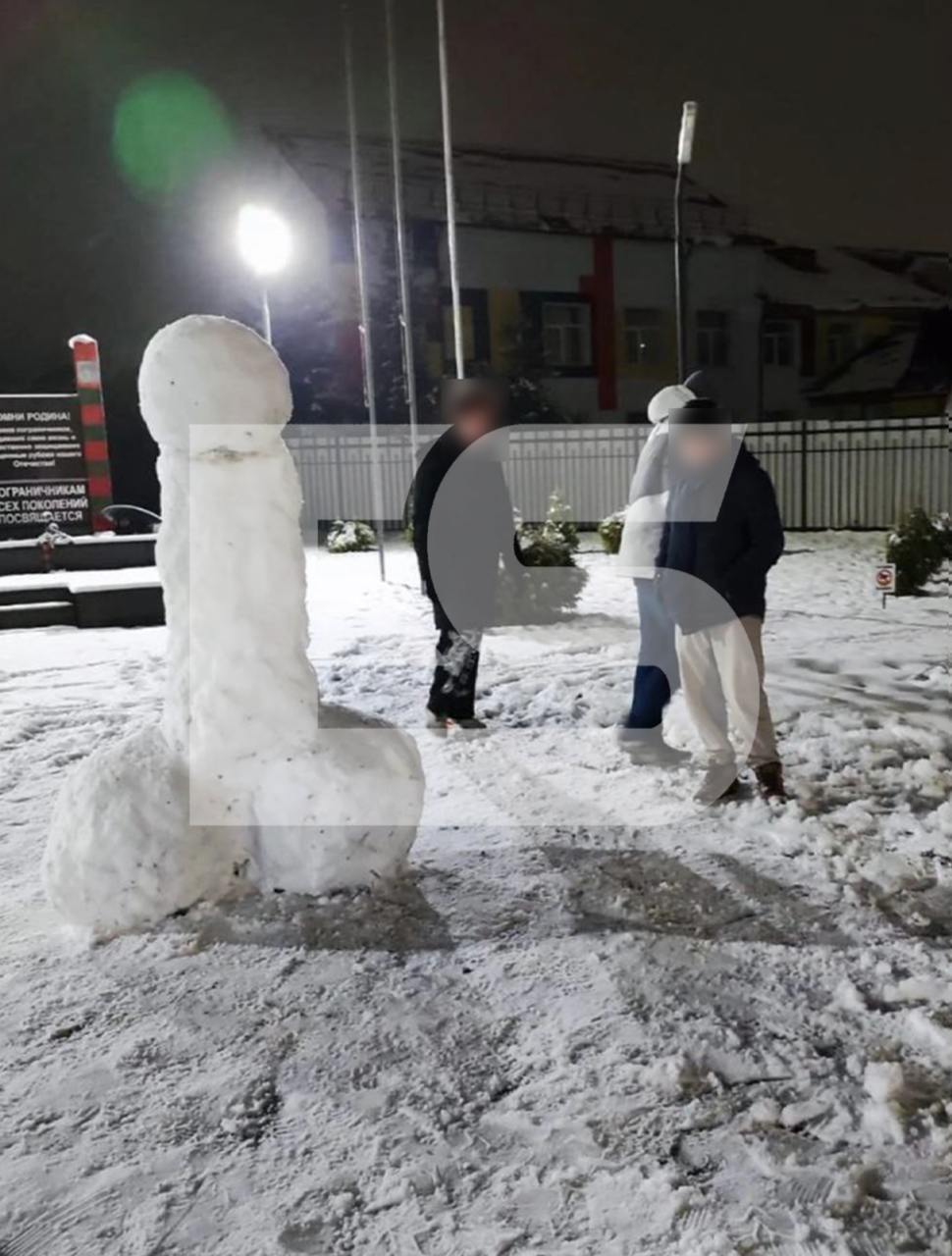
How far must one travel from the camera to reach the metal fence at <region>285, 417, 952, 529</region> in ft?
48.6

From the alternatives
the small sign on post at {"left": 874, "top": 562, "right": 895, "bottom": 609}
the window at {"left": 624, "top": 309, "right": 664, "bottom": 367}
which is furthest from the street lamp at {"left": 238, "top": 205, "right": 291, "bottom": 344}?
the window at {"left": 624, "top": 309, "right": 664, "bottom": 367}

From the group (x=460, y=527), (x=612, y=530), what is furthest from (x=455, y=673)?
(x=612, y=530)

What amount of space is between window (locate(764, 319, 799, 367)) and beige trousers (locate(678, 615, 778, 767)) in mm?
10571

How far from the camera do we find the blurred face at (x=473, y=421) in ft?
14.2

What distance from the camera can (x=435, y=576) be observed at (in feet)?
14.6

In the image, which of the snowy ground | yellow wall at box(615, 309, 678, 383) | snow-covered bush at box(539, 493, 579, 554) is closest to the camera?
the snowy ground

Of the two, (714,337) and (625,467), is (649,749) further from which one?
(625,467)

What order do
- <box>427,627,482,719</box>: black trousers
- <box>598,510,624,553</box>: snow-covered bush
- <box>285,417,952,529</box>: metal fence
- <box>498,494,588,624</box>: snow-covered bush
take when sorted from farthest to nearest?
<box>285,417,952,529</box>: metal fence, <box>598,510,624,553</box>: snow-covered bush, <box>498,494,588,624</box>: snow-covered bush, <box>427,627,482,719</box>: black trousers

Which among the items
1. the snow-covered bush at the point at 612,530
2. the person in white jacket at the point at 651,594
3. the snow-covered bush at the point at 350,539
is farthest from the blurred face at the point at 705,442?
the snow-covered bush at the point at 350,539

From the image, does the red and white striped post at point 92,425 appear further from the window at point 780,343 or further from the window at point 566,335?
the window at point 780,343

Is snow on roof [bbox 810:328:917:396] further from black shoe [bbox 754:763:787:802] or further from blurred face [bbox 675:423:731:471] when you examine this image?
black shoe [bbox 754:763:787:802]

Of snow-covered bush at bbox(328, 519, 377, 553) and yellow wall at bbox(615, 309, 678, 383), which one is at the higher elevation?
yellow wall at bbox(615, 309, 678, 383)

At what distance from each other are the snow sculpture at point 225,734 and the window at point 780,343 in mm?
11736

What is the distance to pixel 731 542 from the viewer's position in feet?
12.0
